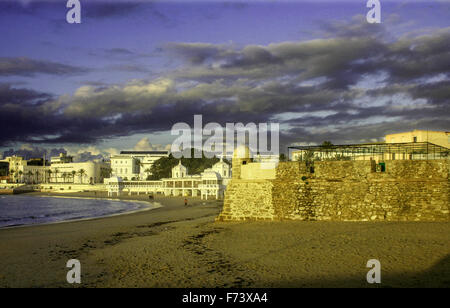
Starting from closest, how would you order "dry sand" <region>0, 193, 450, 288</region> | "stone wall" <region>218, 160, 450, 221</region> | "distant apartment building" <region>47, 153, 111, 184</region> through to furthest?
"dry sand" <region>0, 193, 450, 288</region>
"stone wall" <region>218, 160, 450, 221</region>
"distant apartment building" <region>47, 153, 111, 184</region>

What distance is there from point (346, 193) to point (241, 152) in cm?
630

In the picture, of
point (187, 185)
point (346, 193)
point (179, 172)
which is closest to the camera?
point (346, 193)

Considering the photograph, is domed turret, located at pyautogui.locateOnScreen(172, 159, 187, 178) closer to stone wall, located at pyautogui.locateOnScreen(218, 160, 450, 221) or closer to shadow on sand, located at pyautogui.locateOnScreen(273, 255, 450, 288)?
stone wall, located at pyautogui.locateOnScreen(218, 160, 450, 221)

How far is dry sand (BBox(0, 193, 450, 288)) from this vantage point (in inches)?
370

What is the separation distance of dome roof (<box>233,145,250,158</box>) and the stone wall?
153 centimetres

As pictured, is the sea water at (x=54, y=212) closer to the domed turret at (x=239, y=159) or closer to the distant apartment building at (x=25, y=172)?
the domed turret at (x=239, y=159)

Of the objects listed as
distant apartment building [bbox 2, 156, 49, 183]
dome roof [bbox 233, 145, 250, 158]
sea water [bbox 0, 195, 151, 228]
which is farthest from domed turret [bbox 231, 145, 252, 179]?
distant apartment building [bbox 2, 156, 49, 183]

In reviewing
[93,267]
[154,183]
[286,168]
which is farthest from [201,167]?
[93,267]

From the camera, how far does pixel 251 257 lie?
464 inches

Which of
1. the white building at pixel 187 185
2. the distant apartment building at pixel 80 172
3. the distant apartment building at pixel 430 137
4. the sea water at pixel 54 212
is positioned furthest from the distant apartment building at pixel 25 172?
the distant apartment building at pixel 430 137

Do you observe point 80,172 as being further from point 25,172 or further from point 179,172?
point 179,172

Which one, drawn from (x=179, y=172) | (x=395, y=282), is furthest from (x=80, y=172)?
(x=395, y=282)
